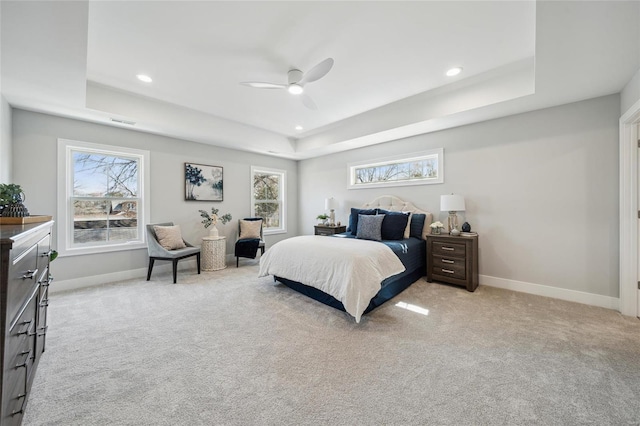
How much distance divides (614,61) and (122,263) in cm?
658

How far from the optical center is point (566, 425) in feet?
4.41

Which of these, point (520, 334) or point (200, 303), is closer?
point (520, 334)

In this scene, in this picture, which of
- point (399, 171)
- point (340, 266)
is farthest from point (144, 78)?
point (399, 171)

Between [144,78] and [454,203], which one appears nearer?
[144,78]

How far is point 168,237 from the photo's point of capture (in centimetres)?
409

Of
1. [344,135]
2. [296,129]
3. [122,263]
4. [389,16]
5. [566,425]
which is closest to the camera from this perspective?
[566,425]

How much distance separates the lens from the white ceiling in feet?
6.36

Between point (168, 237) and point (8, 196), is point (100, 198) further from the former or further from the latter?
point (8, 196)

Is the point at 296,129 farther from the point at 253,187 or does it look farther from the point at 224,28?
the point at 224,28

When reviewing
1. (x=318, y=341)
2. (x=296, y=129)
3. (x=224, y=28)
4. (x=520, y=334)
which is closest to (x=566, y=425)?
(x=520, y=334)

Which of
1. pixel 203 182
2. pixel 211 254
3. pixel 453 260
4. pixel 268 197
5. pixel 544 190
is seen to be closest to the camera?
pixel 544 190

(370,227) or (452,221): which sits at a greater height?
(452,221)

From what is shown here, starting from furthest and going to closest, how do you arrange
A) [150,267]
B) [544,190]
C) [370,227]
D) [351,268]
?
1. [370,227]
2. [150,267]
3. [544,190]
4. [351,268]

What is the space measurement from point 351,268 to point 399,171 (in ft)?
9.57
